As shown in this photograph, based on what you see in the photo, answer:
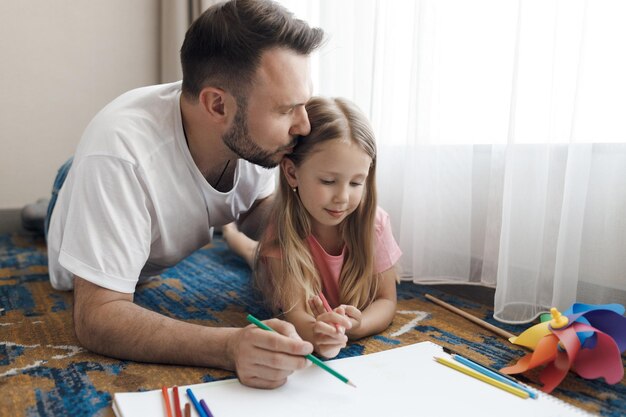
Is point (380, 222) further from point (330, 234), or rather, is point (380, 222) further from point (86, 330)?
point (86, 330)

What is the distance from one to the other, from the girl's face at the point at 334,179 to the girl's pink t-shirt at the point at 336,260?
9 centimetres

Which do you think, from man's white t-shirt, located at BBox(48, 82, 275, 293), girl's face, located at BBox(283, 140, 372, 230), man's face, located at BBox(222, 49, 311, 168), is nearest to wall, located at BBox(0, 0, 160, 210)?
man's white t-shirt, located at BBox(48, 82, 275, 293)

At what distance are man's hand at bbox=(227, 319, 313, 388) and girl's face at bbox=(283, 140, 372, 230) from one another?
32 centimetres

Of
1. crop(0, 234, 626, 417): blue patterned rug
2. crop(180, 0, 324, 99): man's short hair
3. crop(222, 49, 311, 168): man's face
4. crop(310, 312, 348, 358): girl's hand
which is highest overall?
crop(180, 0, 324, 99): man's short hair

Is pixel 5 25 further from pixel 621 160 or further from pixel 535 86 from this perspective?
pixel 621 160

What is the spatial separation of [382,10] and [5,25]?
1.72 metres

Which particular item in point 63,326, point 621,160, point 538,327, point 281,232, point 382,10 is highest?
point 382,10

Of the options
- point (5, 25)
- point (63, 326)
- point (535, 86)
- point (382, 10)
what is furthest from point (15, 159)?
point (535, 86)

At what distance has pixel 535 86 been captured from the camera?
110 centimetres

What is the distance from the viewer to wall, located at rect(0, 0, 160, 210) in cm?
231

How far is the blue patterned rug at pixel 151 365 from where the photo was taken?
783 millimetres

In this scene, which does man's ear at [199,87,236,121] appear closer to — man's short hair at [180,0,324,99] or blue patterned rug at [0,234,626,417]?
man's short hair at [180,0,324,99]

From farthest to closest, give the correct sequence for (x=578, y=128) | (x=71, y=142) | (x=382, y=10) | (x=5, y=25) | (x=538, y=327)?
1. (x=71, y=142)
2. (x=5, y=25)
3. (x=382, y=10)
4. (x=578, y=128)
5. (x=538, y=327)

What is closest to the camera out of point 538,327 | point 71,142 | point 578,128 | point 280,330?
point 280,330
